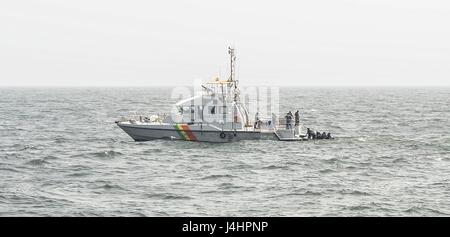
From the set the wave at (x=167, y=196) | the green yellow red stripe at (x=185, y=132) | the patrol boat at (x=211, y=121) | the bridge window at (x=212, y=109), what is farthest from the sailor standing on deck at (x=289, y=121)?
the wave at (x=167, y=196)

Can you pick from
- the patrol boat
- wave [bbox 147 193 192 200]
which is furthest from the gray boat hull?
wave [bbox 147 193 192 200]

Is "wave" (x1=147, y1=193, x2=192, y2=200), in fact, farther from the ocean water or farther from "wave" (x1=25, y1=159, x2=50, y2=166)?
"wave" (x1=25, y1=159, x2=50, y2=166)

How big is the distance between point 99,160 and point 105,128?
74.1ft

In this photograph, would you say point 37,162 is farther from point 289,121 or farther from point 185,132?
point 289,121

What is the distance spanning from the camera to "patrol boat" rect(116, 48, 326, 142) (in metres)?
39.4

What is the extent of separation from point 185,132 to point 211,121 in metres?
1.88

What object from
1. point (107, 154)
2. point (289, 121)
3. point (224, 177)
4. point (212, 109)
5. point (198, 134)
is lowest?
point (224, 177)

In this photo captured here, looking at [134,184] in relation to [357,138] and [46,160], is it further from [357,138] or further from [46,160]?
[357,138]

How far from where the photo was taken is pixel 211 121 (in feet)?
130

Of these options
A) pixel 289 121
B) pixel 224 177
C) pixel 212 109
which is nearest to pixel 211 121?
pixel 212 109

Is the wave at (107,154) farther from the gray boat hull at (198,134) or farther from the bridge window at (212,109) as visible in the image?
the bridge window at (212,109)

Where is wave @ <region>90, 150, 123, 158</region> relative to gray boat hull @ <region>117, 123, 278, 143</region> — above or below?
below

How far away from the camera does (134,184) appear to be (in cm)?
2634
